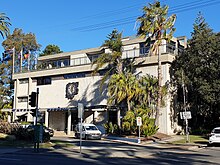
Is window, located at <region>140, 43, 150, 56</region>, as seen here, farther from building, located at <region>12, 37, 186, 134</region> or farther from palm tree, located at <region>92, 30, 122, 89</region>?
palm tree, located at <region>92, 30, 122, 89</region>

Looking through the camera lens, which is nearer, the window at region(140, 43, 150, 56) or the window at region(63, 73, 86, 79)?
the window at region(140, 43, 150, 56)

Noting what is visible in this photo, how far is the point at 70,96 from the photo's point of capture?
46.1 m

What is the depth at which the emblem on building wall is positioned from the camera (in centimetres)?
4554

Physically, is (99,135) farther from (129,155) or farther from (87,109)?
(129,155)

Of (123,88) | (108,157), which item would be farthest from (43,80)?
(108,157)

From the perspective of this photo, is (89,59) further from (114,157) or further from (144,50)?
(114,157)

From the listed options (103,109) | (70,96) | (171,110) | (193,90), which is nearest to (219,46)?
(193,90)

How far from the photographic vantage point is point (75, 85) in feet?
150

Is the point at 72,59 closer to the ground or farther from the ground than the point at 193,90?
farther from the ground

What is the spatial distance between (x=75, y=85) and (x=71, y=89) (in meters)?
0.88

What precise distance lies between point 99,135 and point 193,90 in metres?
11.6

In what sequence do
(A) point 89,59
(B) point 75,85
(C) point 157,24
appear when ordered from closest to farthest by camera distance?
(C) point 157,24
(B) point 75,85
(A) point 89,59

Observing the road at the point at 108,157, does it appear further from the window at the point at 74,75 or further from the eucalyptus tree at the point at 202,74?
the window at the point at 74,75

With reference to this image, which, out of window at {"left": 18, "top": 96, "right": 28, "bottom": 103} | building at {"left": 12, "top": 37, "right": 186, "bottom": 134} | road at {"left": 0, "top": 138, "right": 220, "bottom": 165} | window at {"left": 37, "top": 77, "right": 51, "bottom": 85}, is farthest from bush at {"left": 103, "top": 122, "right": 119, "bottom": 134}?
window at {"left": 18, "top": 96, "right": 28, "bottom": 103}
